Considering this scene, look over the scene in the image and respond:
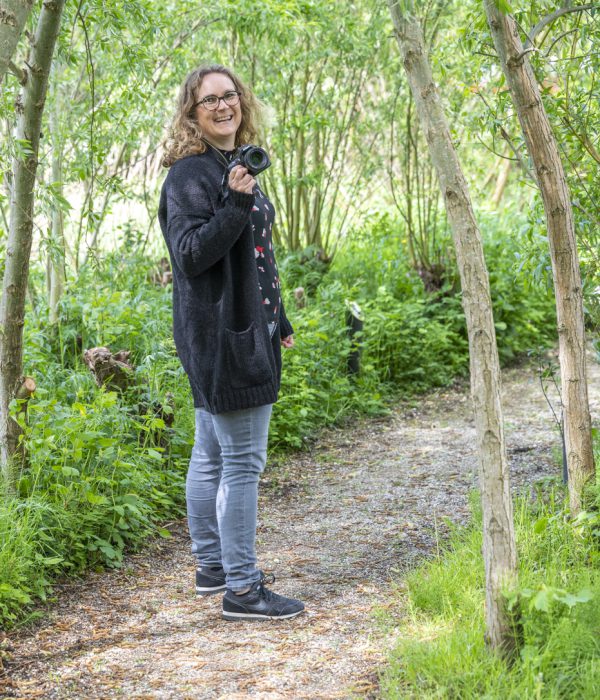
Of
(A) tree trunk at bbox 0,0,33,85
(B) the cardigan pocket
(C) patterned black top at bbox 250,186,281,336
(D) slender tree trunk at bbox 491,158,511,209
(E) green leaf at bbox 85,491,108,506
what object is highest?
(D) slender tree trunk at bbox 491,158,511,209

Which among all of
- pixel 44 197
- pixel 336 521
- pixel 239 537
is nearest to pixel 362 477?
pixel 336 521

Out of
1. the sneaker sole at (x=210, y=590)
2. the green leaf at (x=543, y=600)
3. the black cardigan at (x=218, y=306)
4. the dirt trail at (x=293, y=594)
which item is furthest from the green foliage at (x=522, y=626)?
the black cardigan at (x=218, y=306)

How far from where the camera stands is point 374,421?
21.2ft

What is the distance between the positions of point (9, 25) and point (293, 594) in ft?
7.68

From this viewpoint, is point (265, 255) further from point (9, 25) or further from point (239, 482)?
point (9, 25)

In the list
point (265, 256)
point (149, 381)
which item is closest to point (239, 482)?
point (265, 256)

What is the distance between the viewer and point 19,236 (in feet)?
12.4

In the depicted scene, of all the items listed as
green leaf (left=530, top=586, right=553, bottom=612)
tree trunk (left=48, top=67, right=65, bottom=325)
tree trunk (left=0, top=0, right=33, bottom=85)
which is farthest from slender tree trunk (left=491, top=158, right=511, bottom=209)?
green leaf (left=530, top=586, right=553, bottom=612)

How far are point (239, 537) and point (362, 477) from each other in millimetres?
2098

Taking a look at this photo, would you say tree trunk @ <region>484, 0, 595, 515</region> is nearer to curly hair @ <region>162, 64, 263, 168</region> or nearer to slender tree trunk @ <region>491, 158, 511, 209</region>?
curly hair @ <region>162, 64, 263, 168</region>

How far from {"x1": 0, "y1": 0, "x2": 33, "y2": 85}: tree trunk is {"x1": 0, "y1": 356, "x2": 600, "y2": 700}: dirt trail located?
6.49ft

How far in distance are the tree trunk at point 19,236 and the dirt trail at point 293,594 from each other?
0.80 m

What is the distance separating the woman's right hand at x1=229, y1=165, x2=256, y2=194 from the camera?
288 cm

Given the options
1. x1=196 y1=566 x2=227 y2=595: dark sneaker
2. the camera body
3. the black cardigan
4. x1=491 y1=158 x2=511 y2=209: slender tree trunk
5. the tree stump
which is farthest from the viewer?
x1=491 y1=158 x2=511 y2=209: slender tree trunk
